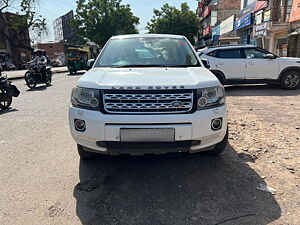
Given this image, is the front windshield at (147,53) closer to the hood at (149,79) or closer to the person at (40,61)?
the hood at (149,79)

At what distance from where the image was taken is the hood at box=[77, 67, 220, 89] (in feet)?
8.93

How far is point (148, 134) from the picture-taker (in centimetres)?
265

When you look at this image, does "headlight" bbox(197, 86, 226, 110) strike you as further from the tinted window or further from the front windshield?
the tinted window

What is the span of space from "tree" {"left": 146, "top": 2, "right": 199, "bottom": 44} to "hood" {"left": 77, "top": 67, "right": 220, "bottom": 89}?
49.0m

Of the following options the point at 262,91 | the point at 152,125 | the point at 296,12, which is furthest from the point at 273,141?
the point at 296,12

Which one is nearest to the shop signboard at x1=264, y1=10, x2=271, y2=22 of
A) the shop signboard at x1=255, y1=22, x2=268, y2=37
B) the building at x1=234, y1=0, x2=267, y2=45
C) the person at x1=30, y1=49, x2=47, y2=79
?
the shop signboard at x1=255, y1=22, x2=268, y2=37

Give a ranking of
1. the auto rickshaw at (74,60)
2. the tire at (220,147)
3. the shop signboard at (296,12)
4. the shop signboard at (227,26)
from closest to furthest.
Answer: the tire at (220,147)
the shop signboard at (296,12)
the auto rickshaw at (74,60)
the shop signboard at (227,26)

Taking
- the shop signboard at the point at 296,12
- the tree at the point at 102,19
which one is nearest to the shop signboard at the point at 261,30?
the shop signboard at the point at 296,12

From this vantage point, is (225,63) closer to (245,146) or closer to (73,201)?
(245,146)

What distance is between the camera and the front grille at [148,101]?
2686mm

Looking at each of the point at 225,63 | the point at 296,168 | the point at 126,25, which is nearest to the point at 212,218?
the point at 296,168

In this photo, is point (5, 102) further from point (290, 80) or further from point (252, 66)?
point (290, 80)

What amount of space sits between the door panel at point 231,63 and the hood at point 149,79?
6382 mm

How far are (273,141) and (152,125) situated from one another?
2709 mm
